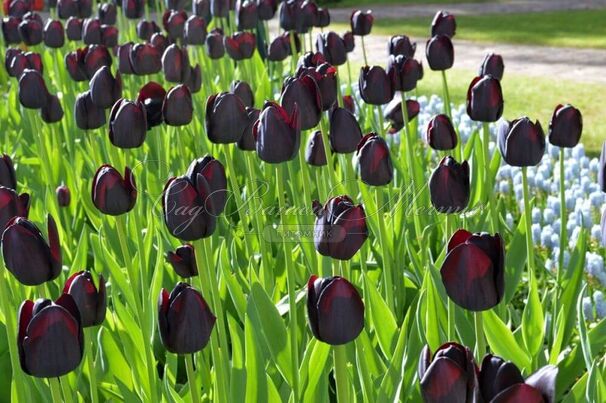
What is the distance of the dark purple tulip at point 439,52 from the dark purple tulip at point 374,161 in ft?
2.77

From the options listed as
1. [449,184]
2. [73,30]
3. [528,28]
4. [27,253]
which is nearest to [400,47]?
[449,184]

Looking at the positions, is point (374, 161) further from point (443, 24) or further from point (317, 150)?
point (443, 24)

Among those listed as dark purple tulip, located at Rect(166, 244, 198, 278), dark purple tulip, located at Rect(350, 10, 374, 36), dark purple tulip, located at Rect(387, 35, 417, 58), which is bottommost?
dark purple tulip, located at Rect(166, 244, 198, 278)

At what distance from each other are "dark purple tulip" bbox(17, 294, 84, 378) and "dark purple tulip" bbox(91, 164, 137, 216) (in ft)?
1.61

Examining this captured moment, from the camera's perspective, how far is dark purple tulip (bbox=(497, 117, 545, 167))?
180cm

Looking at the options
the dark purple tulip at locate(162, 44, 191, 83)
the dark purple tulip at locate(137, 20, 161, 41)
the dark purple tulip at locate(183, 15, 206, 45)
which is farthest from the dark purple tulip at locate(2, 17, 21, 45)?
the dark purple tulip at locate(162, 44, 191, 83)

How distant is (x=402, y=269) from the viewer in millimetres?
2318

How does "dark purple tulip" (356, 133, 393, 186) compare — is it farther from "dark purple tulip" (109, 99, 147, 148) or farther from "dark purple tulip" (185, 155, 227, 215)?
"dark purple tulip" (109, 99, 147, 148)

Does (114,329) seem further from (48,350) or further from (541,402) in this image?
(541,402)

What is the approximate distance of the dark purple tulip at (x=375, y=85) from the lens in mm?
2324

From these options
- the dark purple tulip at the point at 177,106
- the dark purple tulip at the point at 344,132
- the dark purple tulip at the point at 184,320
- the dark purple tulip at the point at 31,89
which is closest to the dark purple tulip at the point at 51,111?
the dark purple tulip at the point at 31,89

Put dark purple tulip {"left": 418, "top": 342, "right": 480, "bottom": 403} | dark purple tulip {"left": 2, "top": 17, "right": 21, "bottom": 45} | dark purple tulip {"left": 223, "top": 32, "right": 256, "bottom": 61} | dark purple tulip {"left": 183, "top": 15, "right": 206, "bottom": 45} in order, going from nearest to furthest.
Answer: dark purple tulip {"left": 418, "top": 342, "right": 480, "bottom": 403} < dark purple tulip {"left": 223, "top": 32, "right": 256, "bottom": 61} < dark purple tulip {"left": 183, "top": 15, "right": 206, "bottom": 45} < dark purple tulip {"left": 2, "top": 17, "right": 21, "bottom": 45}

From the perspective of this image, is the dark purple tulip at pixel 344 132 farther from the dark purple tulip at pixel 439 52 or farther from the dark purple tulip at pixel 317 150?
the dark purple tulip at pixel 439 52

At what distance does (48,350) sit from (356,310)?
15.3 inches
